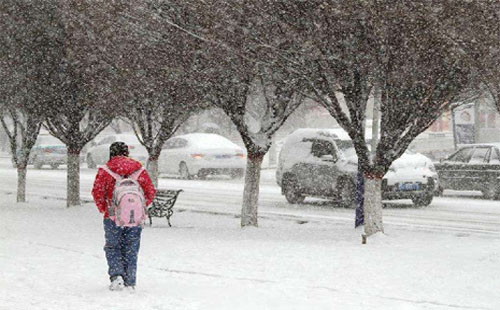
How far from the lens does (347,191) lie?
725 inches

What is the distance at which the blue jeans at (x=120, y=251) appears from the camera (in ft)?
26.9

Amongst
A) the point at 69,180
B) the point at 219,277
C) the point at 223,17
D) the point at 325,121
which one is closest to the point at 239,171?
the point at 69,180

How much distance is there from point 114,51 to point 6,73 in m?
3.74

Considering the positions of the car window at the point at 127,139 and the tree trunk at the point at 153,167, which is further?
the car window at the point at 127,139

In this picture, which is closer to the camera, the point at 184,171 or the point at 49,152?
the point at 184,171

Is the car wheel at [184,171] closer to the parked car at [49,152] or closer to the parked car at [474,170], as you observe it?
the parked car at [474,170]

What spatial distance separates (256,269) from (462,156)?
14552 mm

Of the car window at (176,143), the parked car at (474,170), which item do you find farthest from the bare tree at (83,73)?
the car window at (176,143)

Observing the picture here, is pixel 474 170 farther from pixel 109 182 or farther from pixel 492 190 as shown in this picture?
pixel 109 182

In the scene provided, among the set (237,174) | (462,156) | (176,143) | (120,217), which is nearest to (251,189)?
(120,217)

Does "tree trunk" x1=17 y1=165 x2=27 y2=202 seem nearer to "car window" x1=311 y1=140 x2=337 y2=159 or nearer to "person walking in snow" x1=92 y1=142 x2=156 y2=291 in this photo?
"car window" x1=311 y1=140 x2=337 y2=159

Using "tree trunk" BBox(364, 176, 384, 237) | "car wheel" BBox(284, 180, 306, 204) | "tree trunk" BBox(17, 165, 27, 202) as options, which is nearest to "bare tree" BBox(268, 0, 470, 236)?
"tree trunk" BBox(364, 176, 384, 237)

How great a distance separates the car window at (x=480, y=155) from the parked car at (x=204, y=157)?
9.92 metres

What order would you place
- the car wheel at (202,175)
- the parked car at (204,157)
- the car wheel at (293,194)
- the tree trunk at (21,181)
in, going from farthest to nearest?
the car wheel at (202,175) → the parked car at (204,157) → the car wheel at (293,194) → the tree trunk at (21,181)
